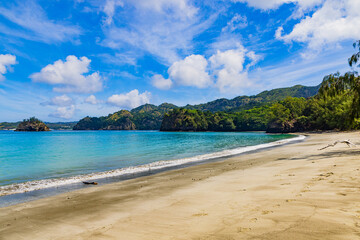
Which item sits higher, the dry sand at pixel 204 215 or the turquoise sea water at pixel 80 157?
the dry sand at pixel 204 215

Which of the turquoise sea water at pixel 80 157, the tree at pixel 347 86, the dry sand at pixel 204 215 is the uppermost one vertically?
the tree at pixel 347 86

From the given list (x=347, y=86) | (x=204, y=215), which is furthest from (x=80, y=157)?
Answer: (x=347, y=86)

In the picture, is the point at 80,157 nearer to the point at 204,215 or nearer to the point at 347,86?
the point at 204,215

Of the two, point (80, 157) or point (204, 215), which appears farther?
point (80, 157)

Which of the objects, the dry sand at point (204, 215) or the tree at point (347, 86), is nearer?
the dry sand at point (204, 215)

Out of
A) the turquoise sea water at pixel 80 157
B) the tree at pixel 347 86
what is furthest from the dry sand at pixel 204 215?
the tree at pixel 347 86

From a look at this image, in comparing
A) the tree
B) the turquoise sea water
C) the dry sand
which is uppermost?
the tree

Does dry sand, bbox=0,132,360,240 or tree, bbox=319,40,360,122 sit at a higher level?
tree, bbox=319,40,360,122

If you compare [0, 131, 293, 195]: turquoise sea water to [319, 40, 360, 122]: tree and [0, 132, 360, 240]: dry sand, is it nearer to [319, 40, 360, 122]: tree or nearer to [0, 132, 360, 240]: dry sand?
[0, 132, 360, 240]: dry sand

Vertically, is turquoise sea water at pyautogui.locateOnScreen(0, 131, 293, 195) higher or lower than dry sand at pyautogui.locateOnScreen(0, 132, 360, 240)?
lower

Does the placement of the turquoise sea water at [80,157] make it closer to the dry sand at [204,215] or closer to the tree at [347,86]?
the dry sand at [204,215]

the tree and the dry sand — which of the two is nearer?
the dry sand

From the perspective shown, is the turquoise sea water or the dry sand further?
the turquoise sea water

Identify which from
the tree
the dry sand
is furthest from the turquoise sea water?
the tree
